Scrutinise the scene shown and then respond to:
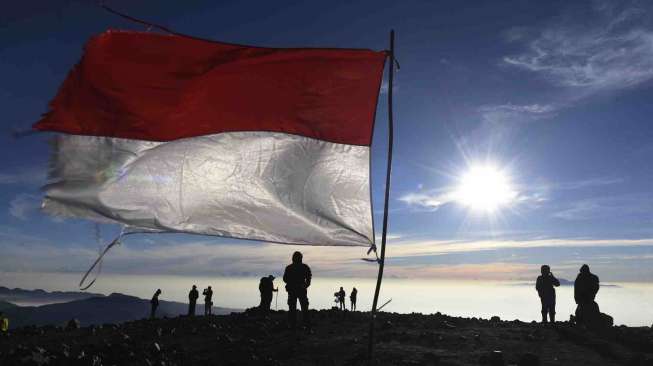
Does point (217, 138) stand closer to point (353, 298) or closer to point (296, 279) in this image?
point (296, 279)

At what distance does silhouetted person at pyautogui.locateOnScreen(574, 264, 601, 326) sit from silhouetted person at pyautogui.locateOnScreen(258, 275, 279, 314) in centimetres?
1412

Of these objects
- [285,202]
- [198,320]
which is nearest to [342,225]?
[285,202]

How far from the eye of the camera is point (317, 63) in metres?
8.81

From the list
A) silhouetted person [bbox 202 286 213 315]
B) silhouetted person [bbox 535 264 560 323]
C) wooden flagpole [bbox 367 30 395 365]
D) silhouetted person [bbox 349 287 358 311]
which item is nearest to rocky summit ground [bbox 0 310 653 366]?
silhouetted person [bbox 535 264 560 323]

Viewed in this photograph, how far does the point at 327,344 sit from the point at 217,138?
8.20 m

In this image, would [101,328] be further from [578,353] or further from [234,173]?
[578,353]

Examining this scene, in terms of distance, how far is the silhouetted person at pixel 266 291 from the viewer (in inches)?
920

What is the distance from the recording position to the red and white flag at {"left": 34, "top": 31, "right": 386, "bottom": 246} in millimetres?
8016

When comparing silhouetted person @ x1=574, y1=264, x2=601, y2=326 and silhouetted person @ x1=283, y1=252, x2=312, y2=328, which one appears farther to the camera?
silhouetted person @ x1=574, y1=264, x2=601, y2=326

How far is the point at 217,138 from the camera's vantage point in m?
8.81

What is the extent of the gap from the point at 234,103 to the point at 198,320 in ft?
46.2

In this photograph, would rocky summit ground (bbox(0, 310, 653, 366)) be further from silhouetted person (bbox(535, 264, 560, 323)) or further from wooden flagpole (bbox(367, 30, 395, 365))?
wooden flagpole (bbox(367, 30, 395, 365))

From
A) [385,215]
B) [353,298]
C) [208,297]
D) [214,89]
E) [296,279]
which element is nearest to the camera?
[385,215]

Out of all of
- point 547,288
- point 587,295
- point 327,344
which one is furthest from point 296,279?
point 547,288
